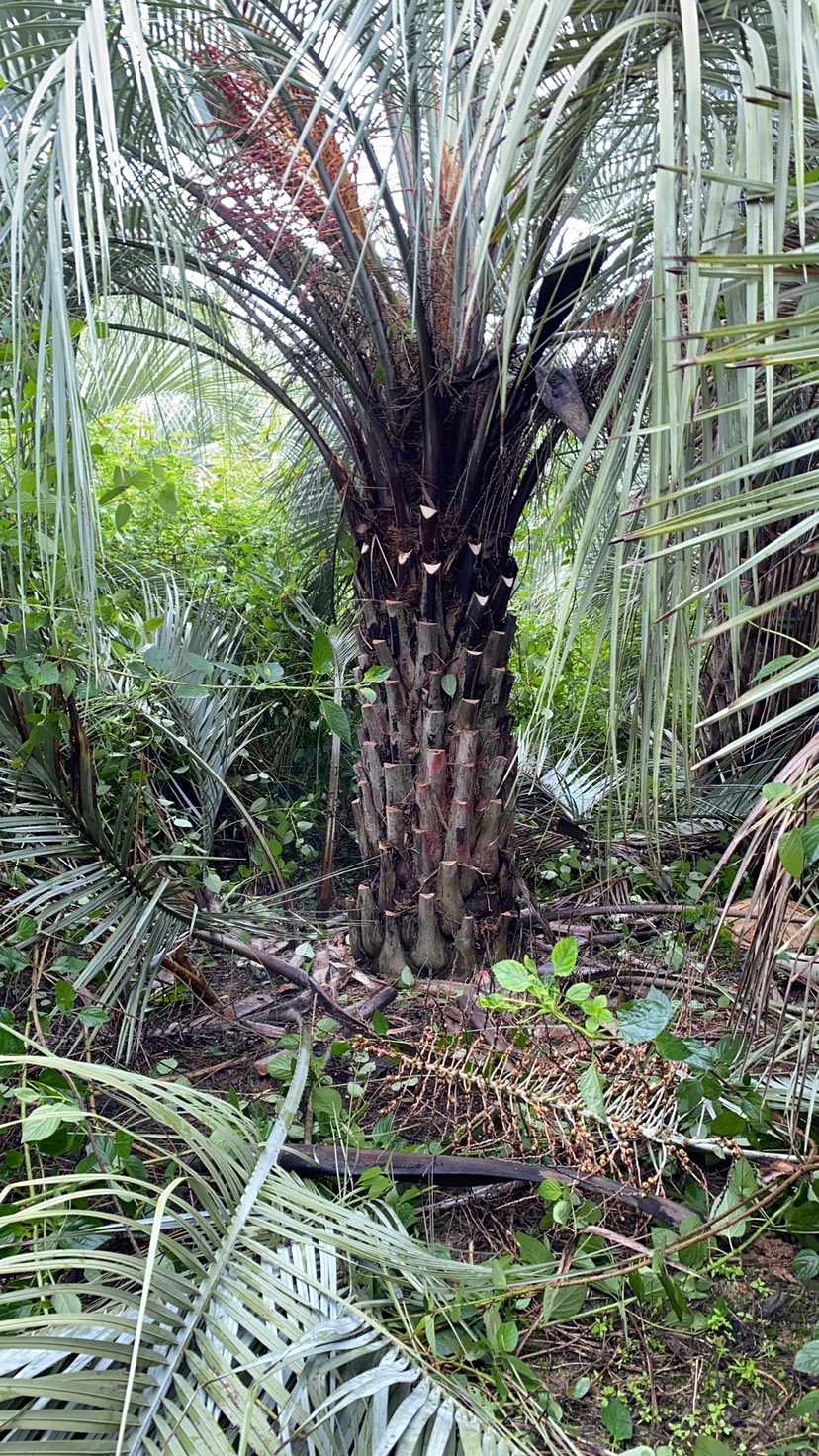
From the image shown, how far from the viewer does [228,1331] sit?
847mm

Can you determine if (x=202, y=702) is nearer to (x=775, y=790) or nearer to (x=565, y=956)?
(x=565, y=956)

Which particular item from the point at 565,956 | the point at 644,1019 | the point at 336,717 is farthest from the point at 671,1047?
the point at 336,717

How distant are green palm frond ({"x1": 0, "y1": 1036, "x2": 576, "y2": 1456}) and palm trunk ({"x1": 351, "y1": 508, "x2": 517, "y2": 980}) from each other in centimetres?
100

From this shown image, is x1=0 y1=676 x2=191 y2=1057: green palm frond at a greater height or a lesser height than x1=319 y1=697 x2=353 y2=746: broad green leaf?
lesser

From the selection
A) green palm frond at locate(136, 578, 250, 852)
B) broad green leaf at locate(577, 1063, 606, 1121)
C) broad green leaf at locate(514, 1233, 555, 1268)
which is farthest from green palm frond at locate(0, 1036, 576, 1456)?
green palm frond at locate(136, 578, 250, 852)

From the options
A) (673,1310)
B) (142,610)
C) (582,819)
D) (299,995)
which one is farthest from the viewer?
(582,819)

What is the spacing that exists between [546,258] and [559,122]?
456mm

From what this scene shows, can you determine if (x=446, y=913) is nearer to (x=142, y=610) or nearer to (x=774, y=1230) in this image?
(x=774, y=1230)

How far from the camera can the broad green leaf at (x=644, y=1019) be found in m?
1.27

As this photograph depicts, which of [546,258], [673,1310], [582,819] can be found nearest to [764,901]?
[673,1310]

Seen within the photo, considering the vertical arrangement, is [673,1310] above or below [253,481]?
below

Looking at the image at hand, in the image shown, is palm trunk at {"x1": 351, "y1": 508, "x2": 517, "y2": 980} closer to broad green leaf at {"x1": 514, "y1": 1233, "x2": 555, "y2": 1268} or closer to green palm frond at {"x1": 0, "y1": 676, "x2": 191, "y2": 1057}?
green palm frond at {"x1": 0, "y1": 676, "x2": 191, "y2": 1057}

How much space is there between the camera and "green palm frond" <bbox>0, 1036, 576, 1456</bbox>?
730 millimetres

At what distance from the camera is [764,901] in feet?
3.51
